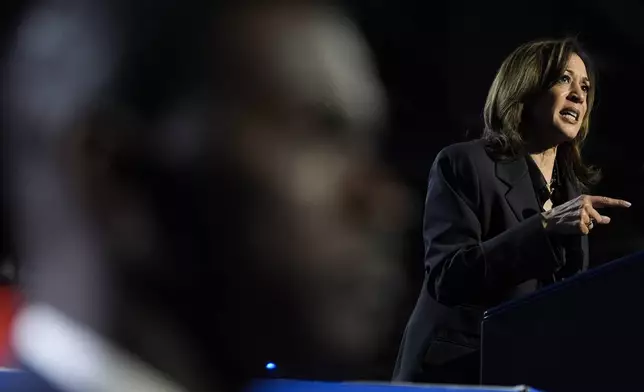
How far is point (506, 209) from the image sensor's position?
132 cm

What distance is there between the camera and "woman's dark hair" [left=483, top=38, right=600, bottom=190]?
1.43m

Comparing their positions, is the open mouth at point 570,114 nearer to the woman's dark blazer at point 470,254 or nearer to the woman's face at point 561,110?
the woman's face at point 561,110

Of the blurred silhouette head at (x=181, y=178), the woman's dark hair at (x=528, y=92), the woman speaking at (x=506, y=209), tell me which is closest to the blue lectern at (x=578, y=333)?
the woman speaking at (x=506, y=209)

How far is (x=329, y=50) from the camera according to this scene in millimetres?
630

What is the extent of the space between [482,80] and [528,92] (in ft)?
0.68

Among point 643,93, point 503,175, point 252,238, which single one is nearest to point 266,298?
point 252,238

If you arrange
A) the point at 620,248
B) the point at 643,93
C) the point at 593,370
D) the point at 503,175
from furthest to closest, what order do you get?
the point at 643,93, the point at 620,248, the point at 503,175, the point at 593,370

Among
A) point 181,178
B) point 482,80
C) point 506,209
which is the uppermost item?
point 482,80

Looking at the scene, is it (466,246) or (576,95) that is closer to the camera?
(466,246)

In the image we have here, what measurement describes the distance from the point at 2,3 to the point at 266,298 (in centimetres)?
36

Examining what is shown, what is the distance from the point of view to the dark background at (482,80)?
157 cm

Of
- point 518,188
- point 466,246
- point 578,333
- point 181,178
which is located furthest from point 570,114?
point 181,178

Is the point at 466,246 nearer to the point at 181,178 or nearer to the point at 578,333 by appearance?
the point at 578,333

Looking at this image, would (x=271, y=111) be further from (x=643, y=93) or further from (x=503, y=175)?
(x=643, y=93)
